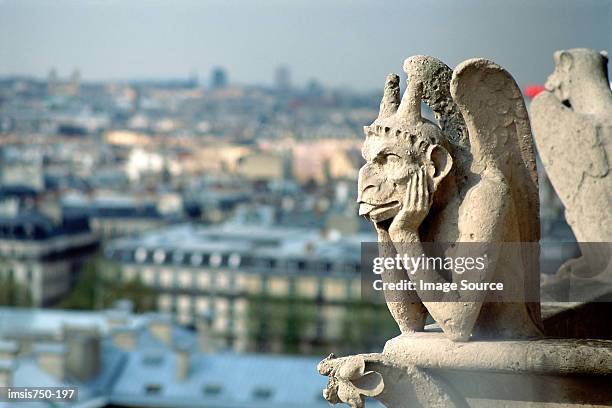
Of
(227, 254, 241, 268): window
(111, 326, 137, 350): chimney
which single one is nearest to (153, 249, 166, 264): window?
(227, 254, 241, 268): window

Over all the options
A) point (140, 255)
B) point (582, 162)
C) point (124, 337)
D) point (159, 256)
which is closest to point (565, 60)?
point (582, 162)

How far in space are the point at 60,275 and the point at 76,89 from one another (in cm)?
2881

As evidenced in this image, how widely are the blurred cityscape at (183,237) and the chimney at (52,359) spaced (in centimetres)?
3

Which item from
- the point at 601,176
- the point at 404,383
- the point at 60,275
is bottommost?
the point at 60,275

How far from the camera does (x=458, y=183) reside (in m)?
2.85

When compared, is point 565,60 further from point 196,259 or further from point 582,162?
point 196,259

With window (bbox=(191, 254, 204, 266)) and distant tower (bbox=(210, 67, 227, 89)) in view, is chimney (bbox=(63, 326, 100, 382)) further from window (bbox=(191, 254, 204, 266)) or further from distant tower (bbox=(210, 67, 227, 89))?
distant tower (bbox=(210, 67, 227, 89))

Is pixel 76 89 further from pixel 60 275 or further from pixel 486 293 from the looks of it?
pixel 486 293

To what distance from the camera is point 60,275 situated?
52.5 meters

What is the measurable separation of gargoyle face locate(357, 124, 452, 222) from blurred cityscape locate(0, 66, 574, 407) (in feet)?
4.58

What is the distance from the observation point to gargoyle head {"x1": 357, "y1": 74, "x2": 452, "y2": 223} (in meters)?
2.79

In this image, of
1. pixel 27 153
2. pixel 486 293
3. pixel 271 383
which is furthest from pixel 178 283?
pixel 486 293

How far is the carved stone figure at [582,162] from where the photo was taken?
11.8ft

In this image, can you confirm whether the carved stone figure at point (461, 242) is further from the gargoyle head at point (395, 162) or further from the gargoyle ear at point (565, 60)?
the gargoyle ear at point (565, 60)
